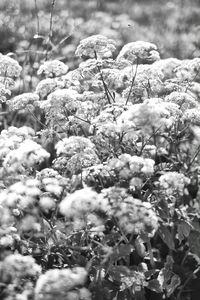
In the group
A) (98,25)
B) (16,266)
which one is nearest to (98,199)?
(16,266)

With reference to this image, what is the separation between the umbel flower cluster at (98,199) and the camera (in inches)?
88.6

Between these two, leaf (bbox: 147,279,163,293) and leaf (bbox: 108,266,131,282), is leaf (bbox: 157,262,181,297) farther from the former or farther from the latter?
leaf (bbox: 108,266,131,282)

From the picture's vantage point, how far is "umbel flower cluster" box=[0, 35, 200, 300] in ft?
7.38

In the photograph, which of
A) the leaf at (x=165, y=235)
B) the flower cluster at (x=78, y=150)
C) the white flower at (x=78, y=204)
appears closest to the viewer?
the white flower at (x=78, y=204)

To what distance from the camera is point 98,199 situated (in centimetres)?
219

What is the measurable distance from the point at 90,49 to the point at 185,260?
60.7 inches

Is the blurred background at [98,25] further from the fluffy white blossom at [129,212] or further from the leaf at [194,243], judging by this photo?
the fluffy white blossom at [129,212]

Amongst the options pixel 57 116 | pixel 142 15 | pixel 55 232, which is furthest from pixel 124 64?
pixel 142 15

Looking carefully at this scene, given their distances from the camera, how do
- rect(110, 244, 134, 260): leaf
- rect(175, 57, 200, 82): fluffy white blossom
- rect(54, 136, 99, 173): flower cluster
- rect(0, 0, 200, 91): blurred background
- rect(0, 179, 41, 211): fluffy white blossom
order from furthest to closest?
1. rect(0, 0, 200, 91): blurred background
2. rect(175, 57, 200, 82): fluffy white blossom
3. rect(54, 136, 99, 173): flower cluster
4. rect(110, 244, 134, 260): leaf
5. rect(0, 179, 41, 211): fluffy white blossom

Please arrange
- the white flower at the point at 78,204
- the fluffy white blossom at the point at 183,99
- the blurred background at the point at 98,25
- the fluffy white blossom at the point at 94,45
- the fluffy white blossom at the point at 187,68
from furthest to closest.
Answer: the blurred background at the point at 98,25 → the fluffy white blossom at the point at 187,68 → the fluffy white blossom at the point at 94,45 → the fluffy white blossom at the point at 183,99 → the white flower at the point at 78,204

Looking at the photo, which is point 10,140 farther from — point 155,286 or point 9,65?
point 155,286

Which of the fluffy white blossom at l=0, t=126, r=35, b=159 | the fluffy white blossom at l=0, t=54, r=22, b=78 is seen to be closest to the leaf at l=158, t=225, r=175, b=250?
the fluffy white blossom at l=0, t=126, r=35, b=159

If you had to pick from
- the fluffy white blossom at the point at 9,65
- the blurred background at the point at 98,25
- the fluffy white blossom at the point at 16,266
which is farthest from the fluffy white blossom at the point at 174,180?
the blurred background at the point at 98,25

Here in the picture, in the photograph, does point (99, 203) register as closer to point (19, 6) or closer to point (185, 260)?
point (185, 260)
